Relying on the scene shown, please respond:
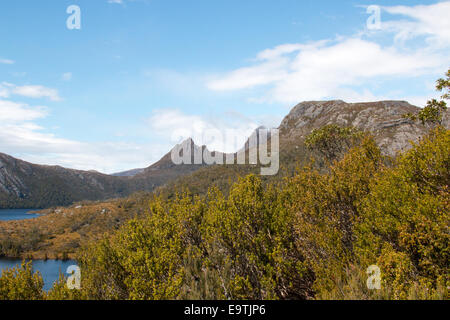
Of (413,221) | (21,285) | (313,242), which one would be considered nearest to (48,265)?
(21,285)

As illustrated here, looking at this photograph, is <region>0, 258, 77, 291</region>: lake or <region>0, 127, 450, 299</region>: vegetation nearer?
<region>0, 127, 450, 299</region>: vegetation

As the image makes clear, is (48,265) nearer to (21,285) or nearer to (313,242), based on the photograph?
(21,285)

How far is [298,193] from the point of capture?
24.5m

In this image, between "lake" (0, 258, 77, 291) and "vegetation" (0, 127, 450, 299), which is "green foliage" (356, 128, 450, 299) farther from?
"lake" (0, 258, 77, 291)

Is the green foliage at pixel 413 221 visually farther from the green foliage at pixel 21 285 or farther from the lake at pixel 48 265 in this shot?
the lake at pixel 48 265

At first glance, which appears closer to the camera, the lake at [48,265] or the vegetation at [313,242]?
the vegetation at [313,242]

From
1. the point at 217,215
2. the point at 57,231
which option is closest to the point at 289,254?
the point at 217,215

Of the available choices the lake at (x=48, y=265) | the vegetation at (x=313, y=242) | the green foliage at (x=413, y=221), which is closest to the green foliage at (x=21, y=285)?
the vegetation at (x=313, y=242)

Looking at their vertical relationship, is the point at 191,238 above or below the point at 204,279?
above

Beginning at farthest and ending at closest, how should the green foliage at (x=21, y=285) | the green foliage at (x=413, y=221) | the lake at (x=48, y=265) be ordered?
the lake at (x=48, y=265) < the green foliage at (x=21, y=285) < the green foliage at (x=413, y=221)

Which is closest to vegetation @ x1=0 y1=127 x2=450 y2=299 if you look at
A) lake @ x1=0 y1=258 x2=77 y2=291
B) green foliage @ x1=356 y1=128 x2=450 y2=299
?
green foliage @ x1=356 y1=128 x2=450 y2=299
